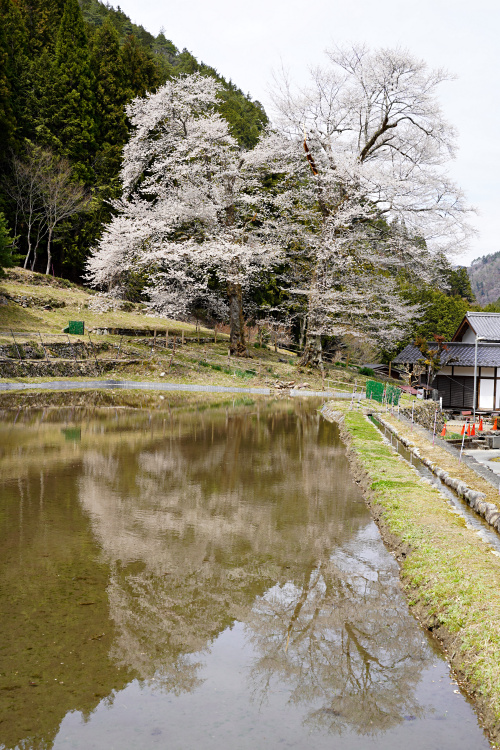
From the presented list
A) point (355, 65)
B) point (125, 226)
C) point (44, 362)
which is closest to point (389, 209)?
point (355, 65)

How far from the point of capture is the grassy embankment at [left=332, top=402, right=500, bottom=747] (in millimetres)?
4430

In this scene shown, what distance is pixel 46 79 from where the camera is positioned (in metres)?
37.0

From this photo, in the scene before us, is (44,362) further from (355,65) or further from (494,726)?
(494,726)

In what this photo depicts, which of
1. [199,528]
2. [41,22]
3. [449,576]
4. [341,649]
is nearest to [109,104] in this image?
[41,22]

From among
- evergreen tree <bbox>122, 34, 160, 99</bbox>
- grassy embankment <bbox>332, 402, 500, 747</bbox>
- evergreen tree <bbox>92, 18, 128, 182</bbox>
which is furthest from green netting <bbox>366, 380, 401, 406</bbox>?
evergreen tree <bbox>122, 34, 160, 99</bbox>

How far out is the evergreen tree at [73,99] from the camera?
37406mm

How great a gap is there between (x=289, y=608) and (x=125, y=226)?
2683cm

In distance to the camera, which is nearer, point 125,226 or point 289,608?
point 289,608

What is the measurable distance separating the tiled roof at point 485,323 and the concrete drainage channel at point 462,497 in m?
15.9

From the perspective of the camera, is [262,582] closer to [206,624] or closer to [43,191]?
[206,624]

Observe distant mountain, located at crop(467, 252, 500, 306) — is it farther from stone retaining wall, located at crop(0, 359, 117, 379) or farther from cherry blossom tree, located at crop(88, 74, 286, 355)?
stone retaining wall, located at crop(0, 359, 117, 379)

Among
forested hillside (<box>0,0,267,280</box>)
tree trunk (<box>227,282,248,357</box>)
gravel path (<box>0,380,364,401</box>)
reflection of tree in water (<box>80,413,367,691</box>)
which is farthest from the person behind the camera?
forested hillside (<box>0,0,267,280</box>)

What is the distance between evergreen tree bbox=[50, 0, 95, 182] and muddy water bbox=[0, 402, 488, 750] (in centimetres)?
3246

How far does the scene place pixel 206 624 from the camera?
519cm
